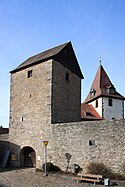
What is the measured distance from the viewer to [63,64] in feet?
64.4

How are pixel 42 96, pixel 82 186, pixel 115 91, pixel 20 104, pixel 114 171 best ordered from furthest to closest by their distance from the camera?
pixel 115 91, pixel 20 104, pixel 42 96, pixel 114 171, pixel 82 186

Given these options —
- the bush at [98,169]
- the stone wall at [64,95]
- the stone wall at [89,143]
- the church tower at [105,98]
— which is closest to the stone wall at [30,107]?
the stone wall at [64,95]

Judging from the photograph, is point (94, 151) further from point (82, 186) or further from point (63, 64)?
point (63, 64)

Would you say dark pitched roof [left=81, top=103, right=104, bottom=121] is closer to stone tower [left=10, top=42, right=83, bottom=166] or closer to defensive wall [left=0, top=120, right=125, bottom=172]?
stone tower [left=10, top=42, right=83, bottom=166]

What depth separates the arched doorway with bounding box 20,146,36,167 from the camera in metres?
19.1

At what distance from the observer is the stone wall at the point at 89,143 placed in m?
14.0

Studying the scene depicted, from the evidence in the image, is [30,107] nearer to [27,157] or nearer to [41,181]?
[27,157]

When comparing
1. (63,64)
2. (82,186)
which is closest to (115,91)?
(63,64)

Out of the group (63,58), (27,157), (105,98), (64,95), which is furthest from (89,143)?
(105,98)

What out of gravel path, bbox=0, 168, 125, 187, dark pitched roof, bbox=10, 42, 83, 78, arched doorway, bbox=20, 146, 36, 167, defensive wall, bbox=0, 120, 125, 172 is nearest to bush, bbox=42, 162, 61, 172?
defensive wall, bbox=0, 120, 125, 172

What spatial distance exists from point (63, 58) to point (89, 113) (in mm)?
15091

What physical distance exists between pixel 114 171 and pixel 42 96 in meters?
7.42

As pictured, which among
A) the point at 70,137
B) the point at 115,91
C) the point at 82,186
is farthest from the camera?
the point at 115,91

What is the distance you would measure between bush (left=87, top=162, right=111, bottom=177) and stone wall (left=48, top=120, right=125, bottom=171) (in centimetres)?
26
